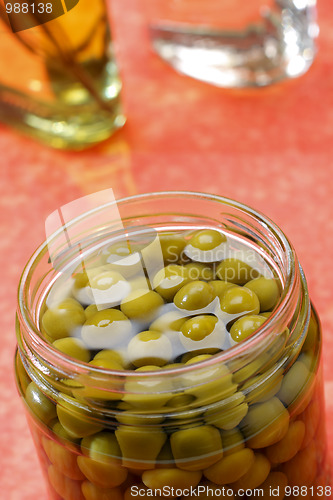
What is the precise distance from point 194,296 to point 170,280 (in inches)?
1.2

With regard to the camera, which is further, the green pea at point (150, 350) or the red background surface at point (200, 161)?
the red background surface at point (200, 161)

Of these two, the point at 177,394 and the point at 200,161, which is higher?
the point at 177,394

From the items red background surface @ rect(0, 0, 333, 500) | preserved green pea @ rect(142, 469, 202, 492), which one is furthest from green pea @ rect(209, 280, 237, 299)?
red background surface @ rect(0, 0, 333, 500)

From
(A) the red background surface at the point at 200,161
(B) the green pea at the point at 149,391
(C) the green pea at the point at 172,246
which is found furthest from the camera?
(A) the red background surface at the point at 200,161

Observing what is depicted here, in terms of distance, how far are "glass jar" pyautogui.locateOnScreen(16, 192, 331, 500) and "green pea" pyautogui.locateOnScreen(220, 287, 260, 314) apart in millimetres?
25

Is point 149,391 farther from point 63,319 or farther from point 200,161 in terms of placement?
point 200,161

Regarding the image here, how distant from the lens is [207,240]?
0.52 meters

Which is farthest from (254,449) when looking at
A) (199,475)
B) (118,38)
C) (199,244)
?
(118,38)

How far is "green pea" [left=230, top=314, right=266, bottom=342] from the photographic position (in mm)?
450

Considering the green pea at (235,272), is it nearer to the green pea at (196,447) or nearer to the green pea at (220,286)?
the green pea at (220,286)

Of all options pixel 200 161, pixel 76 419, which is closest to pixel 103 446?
pixel 76 419

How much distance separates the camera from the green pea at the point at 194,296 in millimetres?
469

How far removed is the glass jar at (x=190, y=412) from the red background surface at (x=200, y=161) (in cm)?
24

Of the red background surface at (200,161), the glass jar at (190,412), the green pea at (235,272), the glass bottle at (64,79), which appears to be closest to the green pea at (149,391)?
the glass jar at (190,412)
